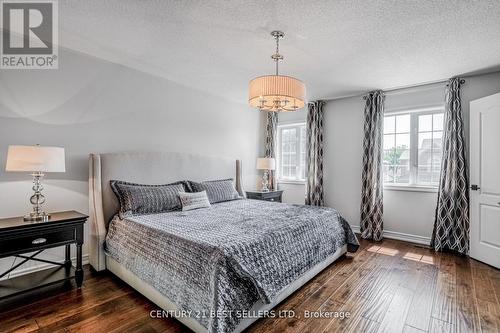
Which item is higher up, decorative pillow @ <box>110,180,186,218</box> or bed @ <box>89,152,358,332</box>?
decorative pillow @ <box>110,180,186,218</box>

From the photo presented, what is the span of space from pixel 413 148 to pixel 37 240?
493 centimetres

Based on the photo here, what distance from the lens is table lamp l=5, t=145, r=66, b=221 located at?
2.14 metres

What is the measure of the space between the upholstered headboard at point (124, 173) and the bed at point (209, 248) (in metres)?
0.01

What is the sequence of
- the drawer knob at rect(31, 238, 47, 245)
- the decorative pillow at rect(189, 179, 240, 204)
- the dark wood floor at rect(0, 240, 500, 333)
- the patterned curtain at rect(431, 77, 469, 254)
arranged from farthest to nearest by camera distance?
1. the decorative pillow at rect(189, 179, 240, 204)
2. the patterned curtain at rect(431, 77, 469, 254)
3. the drawer knob at rect(31, 238, 47, 245)
4. the dark wood floor at rect(0, 240, 500, 333)

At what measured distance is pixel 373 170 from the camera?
4215 millimetres

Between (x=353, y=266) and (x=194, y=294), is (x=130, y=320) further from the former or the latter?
(x=353, y=266)

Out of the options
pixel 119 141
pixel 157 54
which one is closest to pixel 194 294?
pixel 119 141

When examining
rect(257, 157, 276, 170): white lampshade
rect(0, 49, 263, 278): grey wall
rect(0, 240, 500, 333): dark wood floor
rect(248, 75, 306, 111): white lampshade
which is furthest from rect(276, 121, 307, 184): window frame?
rect(248, 75, 306, 111): white lampshade

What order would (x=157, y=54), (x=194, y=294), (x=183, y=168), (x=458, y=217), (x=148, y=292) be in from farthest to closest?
(x=183, y=168), (x=458, y=217), (x=157, y=54), (x=148, y=292), (x=194, y=294)

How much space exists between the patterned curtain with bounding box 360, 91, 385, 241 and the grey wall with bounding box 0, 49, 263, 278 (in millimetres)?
2746

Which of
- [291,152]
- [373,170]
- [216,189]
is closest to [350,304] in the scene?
[216,189]

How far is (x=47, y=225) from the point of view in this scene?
2229 mm

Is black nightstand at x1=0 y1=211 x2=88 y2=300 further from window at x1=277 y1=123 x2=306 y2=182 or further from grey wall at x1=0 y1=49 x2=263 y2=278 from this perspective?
window at x1=277 y1=123 x2=306 y2=182

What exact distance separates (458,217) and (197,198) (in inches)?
143
